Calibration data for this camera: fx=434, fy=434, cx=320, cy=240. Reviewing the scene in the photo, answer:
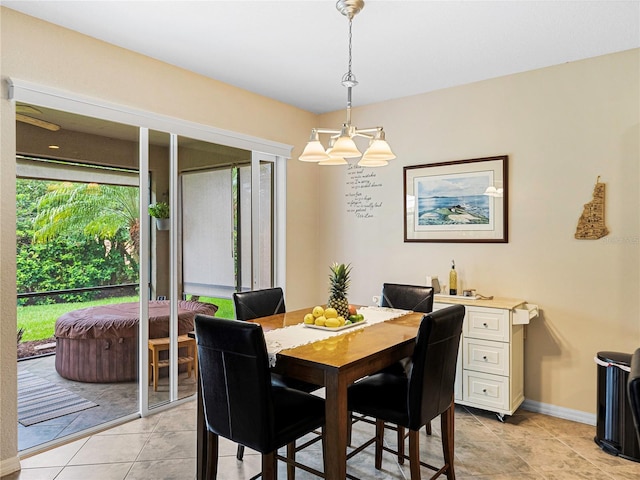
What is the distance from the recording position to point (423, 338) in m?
2.02

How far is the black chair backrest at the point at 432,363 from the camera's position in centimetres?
203

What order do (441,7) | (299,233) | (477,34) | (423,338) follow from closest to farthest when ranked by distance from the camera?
(423,338)
(441,7)
(477,34)
(299,233)

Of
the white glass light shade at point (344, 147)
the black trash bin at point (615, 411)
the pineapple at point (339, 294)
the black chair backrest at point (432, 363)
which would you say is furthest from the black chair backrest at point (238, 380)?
the black trash bin at point (615, 411)

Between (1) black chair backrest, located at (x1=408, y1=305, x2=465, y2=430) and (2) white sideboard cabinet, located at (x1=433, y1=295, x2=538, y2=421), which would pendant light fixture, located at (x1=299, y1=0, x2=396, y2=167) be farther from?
(2) white sideboard cabinet, located at (x1=433, y1=295, x2=538, y2=421)

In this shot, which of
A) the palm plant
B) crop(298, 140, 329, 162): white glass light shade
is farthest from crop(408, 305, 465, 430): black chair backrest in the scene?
the palm plant

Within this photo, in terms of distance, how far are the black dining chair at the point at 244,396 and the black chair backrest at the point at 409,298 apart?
1335mm

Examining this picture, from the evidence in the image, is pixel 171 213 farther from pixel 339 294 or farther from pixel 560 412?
pixel 560 412

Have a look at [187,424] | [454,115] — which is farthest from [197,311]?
[454,115]

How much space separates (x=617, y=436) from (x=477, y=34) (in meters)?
2.76

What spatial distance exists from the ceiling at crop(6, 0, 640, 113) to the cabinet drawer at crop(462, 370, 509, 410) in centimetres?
240

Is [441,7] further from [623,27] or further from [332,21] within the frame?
[623,27]

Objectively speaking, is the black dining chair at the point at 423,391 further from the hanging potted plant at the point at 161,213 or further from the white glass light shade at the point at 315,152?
the hanging potted plant at the point at 161,213

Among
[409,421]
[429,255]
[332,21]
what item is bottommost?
[409,421]

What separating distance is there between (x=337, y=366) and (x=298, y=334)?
61 cm
